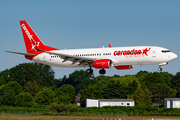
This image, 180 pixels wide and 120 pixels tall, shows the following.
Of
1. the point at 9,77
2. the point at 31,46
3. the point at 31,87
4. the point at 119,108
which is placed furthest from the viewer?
the point at 9,77

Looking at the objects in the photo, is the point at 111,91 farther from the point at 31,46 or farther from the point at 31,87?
the point at 31,46

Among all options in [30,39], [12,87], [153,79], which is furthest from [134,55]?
[153,79]

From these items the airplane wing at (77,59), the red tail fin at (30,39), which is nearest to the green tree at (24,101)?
the red tail fin at (30,39)

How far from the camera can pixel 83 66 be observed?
2810 inches

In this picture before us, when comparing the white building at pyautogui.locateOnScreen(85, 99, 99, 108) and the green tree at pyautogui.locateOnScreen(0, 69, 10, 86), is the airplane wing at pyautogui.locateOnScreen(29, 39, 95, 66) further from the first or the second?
the green tree at pyautogui.locateOnScreen(0, 69, 10, 86)

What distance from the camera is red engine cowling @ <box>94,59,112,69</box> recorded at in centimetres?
6550

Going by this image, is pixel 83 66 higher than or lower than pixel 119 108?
higher

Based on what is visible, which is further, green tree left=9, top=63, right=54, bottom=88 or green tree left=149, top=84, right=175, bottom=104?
green tree left=9, top=63, right=54, bottom=88

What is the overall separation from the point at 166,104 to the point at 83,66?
54.7 meters

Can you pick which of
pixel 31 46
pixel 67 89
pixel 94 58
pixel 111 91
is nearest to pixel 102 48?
pixel 94 58

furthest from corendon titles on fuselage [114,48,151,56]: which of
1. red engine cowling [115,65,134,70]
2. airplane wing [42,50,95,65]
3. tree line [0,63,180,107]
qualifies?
tree line [0,63,180,107]

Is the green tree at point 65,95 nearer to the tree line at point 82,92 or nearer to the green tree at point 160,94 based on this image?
the tree line at point 82,92

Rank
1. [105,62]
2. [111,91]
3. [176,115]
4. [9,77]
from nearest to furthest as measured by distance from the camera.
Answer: [105,62] → [176,115] → [111,91] → [9,77]

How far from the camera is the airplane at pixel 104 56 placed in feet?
209
